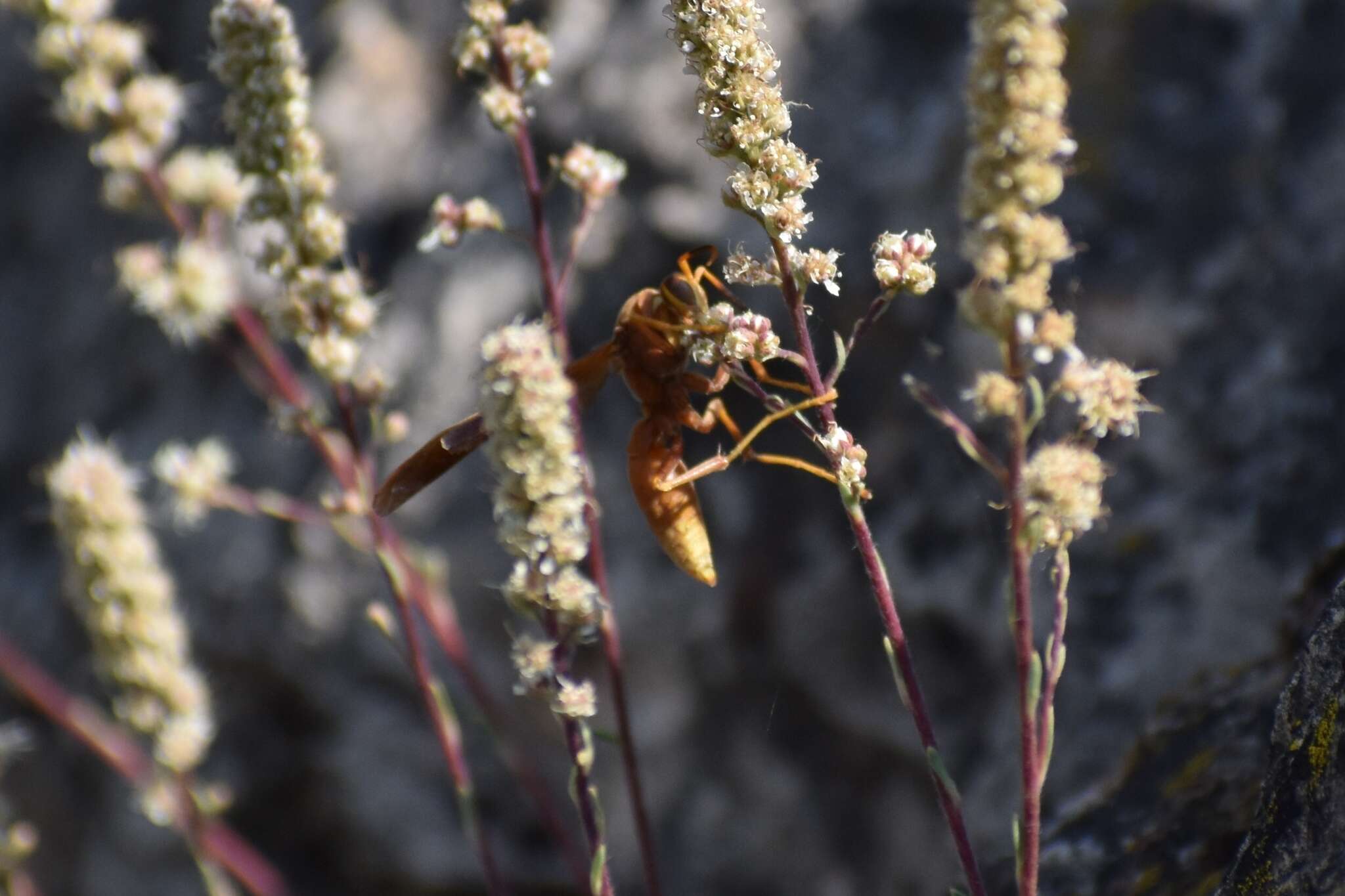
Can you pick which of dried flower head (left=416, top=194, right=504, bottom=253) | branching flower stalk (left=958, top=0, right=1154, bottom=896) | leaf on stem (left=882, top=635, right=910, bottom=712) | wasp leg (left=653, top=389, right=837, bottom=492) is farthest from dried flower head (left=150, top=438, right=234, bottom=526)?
branching flower stalk (left=958, top=0, right=1154, bottom=896)

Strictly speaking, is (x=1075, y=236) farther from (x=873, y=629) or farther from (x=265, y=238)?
(x=265, y=238)

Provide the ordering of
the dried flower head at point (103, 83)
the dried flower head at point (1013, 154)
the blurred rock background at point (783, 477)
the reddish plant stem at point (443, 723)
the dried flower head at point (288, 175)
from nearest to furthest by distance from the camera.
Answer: the dried flower head at point (1013, 154) → the dried flower head at point (288, 175) → the reddish plant stem at point (443, 723) → the dried flower head at point (103, 83) → the blurred rock background at point (783, 477)

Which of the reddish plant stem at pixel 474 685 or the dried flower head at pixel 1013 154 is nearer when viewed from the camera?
the dried flower head at pixel 1013 154

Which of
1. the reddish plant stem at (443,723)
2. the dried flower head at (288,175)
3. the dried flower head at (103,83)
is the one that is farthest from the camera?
the dried flower head at (103,83)

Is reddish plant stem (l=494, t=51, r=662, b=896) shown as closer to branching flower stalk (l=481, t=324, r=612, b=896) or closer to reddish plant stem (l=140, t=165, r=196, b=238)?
branching flower stalk (l=481, t=324, r=612, b=896)

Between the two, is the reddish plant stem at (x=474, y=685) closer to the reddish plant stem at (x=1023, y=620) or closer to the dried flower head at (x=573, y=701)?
the dried flower head at (x=573, y=701)

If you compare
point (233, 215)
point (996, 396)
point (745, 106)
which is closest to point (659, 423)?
point (745, 106)

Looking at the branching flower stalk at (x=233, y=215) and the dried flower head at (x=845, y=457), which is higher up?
the branching flower stalk at (x=233, y=215)

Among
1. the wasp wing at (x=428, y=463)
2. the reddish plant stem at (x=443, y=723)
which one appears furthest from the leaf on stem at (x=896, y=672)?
the reddish plant stem at (x=443, y=723)

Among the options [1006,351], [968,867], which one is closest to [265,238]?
[1006,351]

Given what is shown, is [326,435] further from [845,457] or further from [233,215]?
[845,457]
